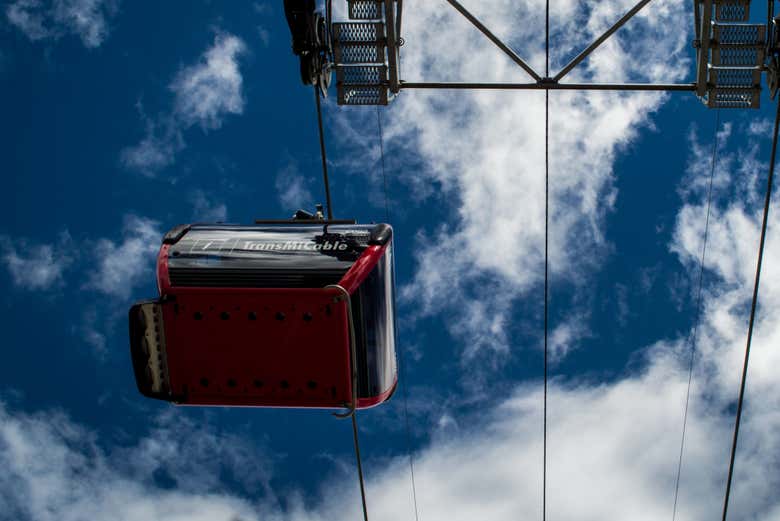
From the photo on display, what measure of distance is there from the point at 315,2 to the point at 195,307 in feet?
14.6

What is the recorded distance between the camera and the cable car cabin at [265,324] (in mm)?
5512

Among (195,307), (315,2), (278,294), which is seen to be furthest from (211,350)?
(315,2)

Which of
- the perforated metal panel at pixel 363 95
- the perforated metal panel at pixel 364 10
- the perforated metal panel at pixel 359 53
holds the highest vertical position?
the perforated metal panel at pixel 364 10

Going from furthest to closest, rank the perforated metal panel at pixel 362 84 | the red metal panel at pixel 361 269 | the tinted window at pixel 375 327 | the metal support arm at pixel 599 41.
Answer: the perforated metal panel at pixel 362 84 < the metal support arm at pixel 599 41 < the tinted window at pixel 375 327 < the red metal panel at pixel 361 269

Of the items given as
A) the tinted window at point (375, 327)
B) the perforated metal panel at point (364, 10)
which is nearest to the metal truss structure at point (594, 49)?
the perforated metal panel at point (364, 10)

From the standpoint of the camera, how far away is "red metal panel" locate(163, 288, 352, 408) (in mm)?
5488

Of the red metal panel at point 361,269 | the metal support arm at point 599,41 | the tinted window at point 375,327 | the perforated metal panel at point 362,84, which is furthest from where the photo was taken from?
the perforated metal panel at point 362,84

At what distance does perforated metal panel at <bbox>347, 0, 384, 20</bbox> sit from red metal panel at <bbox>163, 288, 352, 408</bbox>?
4.72 meters

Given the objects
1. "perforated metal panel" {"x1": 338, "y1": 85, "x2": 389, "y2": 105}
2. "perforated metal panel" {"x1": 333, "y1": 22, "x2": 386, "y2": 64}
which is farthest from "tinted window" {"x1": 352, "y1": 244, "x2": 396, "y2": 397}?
"perforated metal panel" {"x1": 333, "y1": 22, "x2": 386, "y2": 64}

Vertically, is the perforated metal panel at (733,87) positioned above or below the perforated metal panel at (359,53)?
below

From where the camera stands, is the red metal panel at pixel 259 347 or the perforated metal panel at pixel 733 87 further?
the perforated metal panel at pixel 733 87

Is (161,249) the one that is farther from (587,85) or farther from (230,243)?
(587,85)

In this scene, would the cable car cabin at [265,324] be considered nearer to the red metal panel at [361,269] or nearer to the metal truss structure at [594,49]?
the red metal panel at [361,269]

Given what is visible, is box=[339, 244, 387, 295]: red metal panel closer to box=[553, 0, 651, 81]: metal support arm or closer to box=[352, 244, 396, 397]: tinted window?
box=[352, 244, 396, 397]: tinted window
